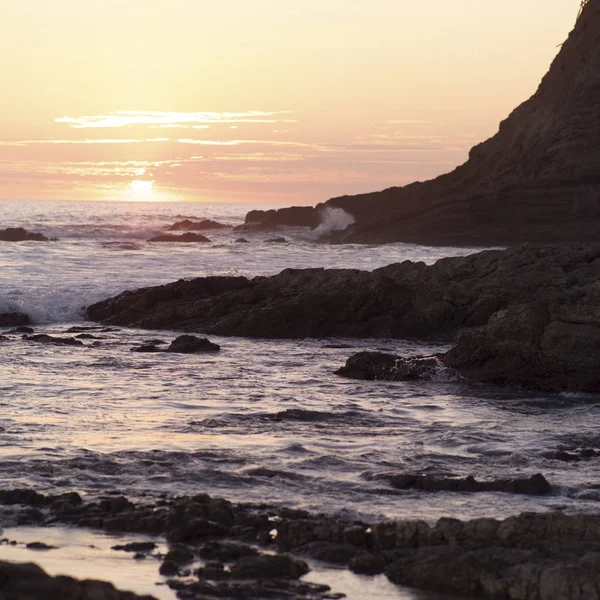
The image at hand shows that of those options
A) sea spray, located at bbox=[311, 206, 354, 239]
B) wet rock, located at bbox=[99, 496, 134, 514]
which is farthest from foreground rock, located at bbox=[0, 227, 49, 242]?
wet rock, located at bbox=[99, 496, 134, 514]

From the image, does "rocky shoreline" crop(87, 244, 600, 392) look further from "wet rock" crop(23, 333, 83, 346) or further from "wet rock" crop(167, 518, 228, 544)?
"wet rock" crop(167, 518, 228, 544)

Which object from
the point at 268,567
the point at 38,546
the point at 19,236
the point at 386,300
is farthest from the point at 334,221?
the point at 268,567

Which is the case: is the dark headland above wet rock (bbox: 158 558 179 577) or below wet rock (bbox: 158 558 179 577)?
above

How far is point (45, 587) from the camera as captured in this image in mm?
6059

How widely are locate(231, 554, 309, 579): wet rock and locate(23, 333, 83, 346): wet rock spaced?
15.3 metres

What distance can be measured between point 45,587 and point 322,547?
323 centimetres

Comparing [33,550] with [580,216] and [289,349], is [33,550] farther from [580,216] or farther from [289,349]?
[580,216]

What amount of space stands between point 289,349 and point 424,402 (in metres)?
6.83

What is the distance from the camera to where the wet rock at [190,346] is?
22.1m

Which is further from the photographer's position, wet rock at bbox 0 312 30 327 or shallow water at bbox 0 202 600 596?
wet rock at bbox 0 312 30 327

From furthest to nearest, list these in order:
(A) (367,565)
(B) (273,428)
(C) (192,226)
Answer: (C) (192,226), (B) (273,428), (A) (367,565)

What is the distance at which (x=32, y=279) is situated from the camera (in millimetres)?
36500

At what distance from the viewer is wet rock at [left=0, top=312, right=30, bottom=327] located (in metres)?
27.4

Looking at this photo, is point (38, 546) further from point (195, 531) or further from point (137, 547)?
point (195, 531)
